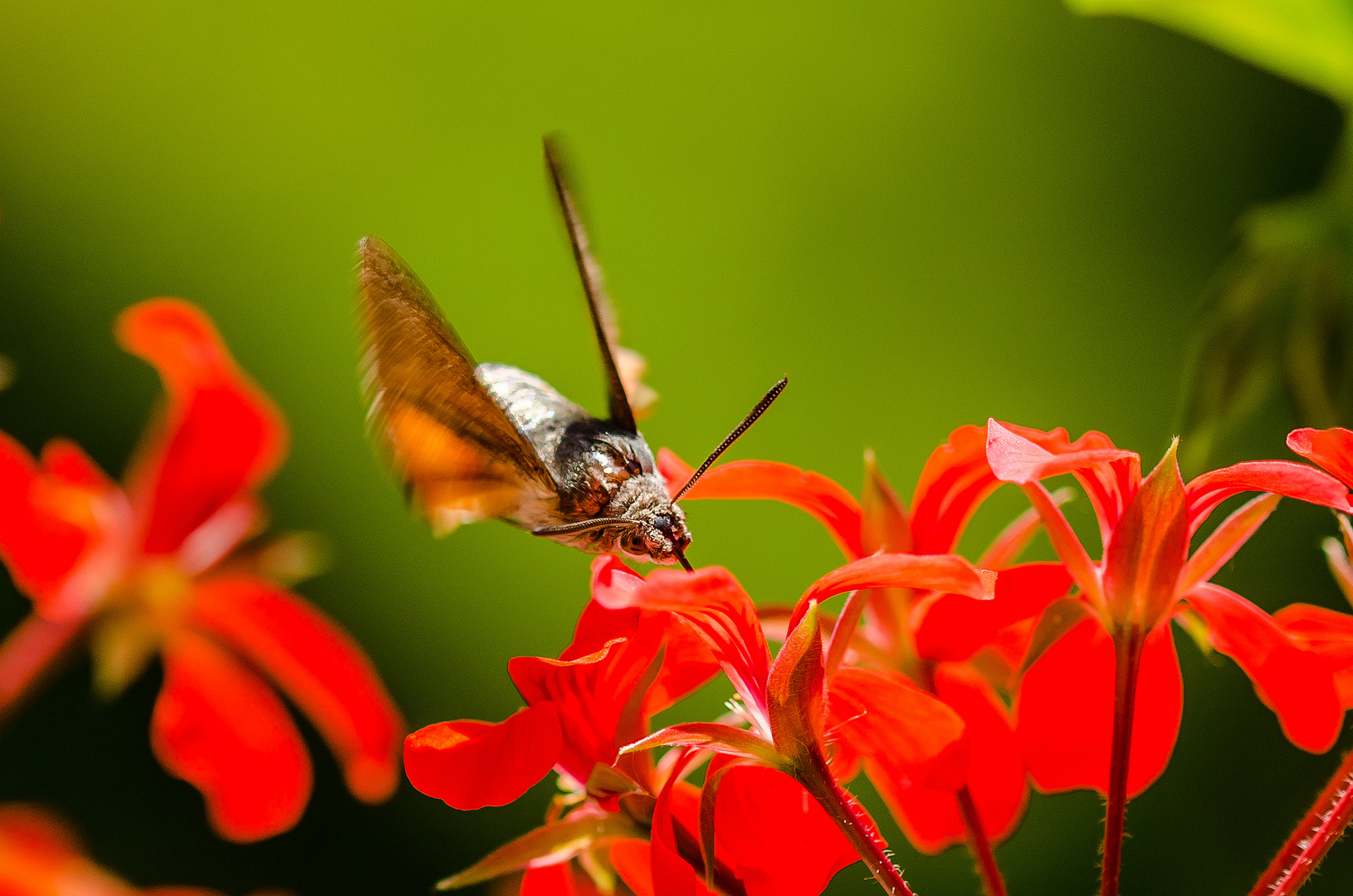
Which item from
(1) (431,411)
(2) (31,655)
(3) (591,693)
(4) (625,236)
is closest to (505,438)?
(1) (431,411)

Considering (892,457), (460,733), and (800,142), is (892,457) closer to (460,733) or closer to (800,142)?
(800,142)

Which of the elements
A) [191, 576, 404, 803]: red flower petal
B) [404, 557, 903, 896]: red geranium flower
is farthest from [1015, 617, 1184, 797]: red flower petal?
[191, 576, 404, 803]: red flower petal

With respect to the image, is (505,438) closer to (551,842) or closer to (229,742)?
(551,842)

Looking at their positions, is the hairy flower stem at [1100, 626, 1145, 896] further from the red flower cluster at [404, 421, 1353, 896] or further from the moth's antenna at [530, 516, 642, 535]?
Result: the moth's antenna at [530, 516, 642, 535]

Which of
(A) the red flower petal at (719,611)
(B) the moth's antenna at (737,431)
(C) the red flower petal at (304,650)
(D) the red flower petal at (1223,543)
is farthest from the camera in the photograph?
(C) the red flower petal at (304,650)

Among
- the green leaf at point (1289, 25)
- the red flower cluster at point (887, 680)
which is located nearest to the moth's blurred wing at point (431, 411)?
the red flower cluster at point (887, 680)

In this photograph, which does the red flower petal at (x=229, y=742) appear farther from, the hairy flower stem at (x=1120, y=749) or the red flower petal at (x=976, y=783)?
the hairy flower stem at (x=1120, y=749)
